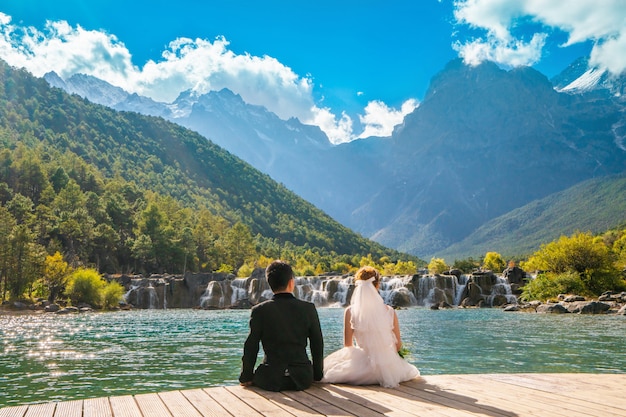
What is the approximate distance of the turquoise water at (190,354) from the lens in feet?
47.7

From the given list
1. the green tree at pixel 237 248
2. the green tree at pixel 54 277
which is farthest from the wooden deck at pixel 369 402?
the green tree at pixel 237 248

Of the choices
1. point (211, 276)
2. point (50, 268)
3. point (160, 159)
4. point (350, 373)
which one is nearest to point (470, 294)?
point (211, 276)

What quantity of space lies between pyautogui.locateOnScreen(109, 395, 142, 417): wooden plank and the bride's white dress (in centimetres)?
290

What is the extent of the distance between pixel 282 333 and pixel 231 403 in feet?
3.77

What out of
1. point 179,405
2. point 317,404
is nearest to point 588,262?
point 317,404

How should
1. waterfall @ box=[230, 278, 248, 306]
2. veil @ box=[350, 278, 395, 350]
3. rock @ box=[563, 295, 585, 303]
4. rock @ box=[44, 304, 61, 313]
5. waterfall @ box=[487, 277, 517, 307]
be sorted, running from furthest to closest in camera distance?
waterfall @ box=[230, 278, 248, 306] → waterfall @ box=[487, 277, 517, 307] → rock @ box=[44, 304, 61, 313] → rock @ box=[563, 295, 585, 303] → veil @ box=[350, 278, 395, 350]

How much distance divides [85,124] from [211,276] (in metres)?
126

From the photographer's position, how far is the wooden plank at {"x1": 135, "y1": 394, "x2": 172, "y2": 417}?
5.96m

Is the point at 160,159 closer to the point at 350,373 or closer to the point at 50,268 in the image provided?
the point at 50,268

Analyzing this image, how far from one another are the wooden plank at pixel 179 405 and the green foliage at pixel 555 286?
54005 millimetres

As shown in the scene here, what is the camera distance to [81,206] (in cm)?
10550

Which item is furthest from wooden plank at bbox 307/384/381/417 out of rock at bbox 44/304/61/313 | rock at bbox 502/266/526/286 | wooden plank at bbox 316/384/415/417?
rock at bbox 502/266/526/286

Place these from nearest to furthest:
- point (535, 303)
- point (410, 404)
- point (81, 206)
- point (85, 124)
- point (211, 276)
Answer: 1. point (410, 404)
2. point (535, 303)
3. point (211, 276)
4. point (81, 206)
5. point (85, 124)

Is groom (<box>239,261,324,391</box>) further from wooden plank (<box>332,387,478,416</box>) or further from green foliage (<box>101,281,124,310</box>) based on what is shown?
green foliage (<box>101,281,124,310</box>)
